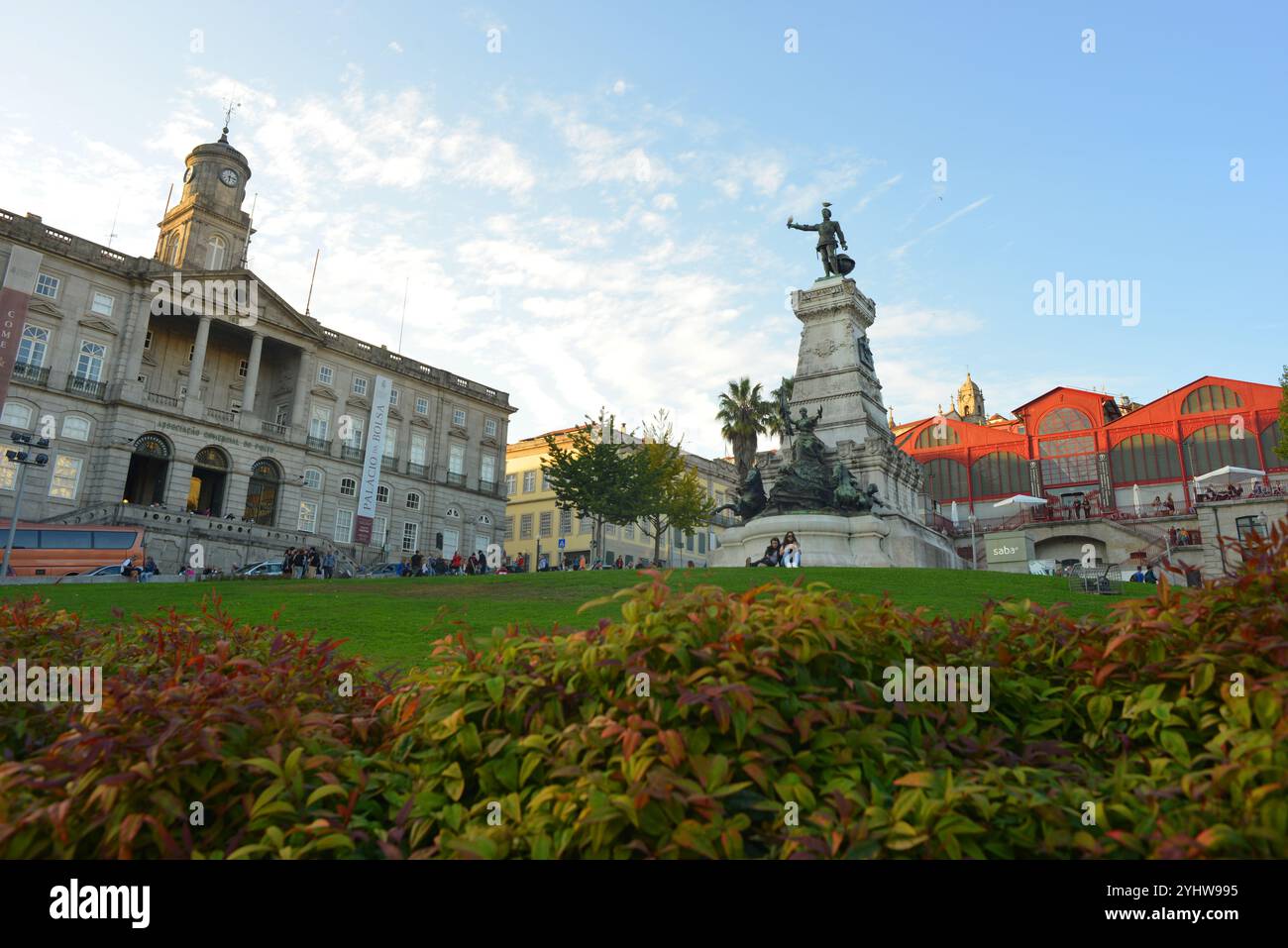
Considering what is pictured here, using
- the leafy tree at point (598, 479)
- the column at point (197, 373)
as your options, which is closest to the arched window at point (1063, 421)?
the leafy tree at point (598, 479)

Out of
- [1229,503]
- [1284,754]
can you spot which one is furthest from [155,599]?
[1229,503]

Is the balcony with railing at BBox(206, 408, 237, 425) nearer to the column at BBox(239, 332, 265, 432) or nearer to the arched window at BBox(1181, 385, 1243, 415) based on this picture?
the column at BBox(239, 332, 265, 432)

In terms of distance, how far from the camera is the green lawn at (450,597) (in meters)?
14.1

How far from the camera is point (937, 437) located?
7956cm

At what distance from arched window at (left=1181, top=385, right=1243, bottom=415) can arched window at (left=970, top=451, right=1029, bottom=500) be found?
1315 cm

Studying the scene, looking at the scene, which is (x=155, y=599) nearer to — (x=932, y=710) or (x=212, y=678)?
(x=212, y=678)

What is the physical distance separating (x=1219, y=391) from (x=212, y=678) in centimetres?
8021

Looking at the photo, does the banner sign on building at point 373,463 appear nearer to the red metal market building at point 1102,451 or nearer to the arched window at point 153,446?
the arched window at point 153,446

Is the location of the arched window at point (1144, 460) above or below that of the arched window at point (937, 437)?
below

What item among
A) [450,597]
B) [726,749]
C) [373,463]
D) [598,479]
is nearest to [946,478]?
[598,479]

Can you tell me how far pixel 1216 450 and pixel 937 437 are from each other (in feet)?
72.7

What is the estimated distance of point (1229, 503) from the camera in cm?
4381

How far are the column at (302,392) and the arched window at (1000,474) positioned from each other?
2253 inches

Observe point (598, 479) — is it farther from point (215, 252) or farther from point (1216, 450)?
point (1216, 450)
